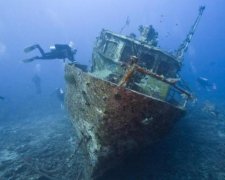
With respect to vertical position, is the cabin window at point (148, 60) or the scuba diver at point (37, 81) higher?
the cabin window at point (148, 60)

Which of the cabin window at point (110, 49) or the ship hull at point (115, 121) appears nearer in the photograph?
the ship hull at point (115, 121)

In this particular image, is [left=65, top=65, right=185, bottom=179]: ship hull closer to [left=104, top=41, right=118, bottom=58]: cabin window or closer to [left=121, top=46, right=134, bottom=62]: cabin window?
[left=121, top=46, right=134, bottom=62]: cabin window

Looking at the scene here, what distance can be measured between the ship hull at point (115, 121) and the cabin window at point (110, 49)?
2843 mm

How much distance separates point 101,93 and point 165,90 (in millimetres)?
2220

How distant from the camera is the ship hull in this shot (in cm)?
648

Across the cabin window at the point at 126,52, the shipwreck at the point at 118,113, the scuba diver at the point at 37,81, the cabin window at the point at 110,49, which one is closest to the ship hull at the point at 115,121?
the shipwreck at the point at 118,113

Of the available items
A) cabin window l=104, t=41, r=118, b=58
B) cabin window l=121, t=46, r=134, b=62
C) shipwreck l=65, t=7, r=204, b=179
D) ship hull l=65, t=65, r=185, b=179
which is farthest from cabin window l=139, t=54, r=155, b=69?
ship hull l=65, t=65, r=185, b=179

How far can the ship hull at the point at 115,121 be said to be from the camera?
21.2 ft

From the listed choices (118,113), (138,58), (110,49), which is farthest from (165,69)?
(118,113)

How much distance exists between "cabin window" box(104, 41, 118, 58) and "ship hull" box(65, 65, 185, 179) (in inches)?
112

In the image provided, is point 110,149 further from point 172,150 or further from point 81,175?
point 172,150

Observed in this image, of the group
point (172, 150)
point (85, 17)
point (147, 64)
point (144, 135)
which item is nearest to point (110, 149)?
point (144, 135)

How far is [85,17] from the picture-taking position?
148m

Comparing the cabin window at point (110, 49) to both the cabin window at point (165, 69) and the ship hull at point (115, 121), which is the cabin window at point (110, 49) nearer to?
the cabin window at point (165, 69)
